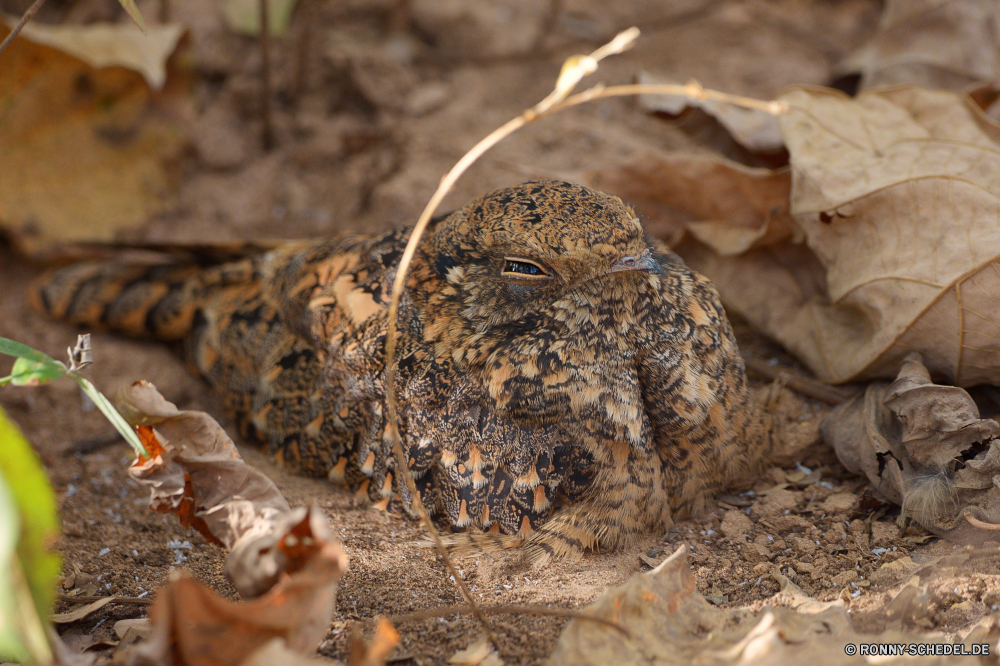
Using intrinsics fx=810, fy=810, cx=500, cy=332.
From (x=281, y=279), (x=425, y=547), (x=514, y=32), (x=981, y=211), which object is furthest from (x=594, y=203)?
(x=514, y=32)

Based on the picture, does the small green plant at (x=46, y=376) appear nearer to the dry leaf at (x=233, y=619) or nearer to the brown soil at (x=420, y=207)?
the dry leaf at (x=233, y=619)

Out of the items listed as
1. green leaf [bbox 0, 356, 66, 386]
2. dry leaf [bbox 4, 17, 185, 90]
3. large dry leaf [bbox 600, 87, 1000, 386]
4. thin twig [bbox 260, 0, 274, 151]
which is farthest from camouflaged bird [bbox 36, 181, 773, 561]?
dry leaf [bbox 4, 17, 185, 90]

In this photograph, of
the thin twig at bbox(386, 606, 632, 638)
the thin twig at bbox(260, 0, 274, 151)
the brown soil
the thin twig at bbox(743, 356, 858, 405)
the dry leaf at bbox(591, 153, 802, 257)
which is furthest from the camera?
the thin twig at bbox(260, 0, 274, 151)

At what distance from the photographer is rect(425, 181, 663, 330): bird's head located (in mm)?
2111

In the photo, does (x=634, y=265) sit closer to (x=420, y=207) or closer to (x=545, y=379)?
(x=545, y=379)

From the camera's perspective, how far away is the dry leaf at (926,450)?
221 centimetres

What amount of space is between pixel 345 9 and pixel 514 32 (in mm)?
1037

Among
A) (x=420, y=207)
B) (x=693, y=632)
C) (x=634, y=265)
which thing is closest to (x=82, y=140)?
(x=420, y=207)

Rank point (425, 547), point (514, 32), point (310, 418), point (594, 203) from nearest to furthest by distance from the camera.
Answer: point (594, 203)
point (425, 547)
point (310, 418)
point (514, 32)

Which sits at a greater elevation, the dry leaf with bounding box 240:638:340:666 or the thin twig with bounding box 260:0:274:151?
the thin twig with bounding box 260:0:274:151

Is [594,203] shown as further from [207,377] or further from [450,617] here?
[207,377]

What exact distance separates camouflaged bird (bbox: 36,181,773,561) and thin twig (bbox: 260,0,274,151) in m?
1.90

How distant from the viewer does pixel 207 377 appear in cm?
344

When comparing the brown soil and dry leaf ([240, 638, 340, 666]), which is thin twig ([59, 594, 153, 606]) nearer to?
the brown soil
